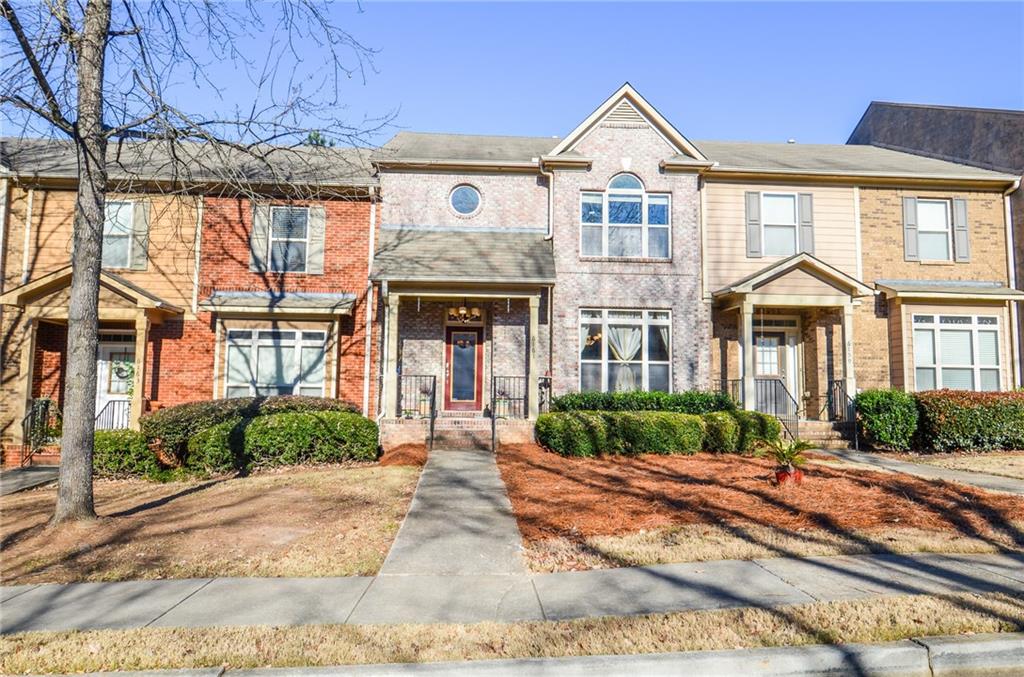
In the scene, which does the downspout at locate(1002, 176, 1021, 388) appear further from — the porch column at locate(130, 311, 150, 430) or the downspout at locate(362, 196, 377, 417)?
the porch column at locate(130, 311, 150, 430)

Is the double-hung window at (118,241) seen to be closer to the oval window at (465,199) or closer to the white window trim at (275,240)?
the white window trim at (275,240)

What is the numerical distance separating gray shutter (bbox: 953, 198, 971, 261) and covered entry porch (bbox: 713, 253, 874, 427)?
3.20 meters

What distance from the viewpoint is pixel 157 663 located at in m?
3.69

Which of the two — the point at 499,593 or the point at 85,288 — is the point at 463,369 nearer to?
the point at 85,288

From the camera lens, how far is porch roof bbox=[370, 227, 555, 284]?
12.9 meters

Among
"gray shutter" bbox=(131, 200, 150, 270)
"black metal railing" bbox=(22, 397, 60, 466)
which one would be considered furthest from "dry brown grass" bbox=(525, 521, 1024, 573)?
"gray shutter" bbox=(131, 200, 150, 270)

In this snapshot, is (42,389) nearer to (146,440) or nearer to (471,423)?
(146,440)

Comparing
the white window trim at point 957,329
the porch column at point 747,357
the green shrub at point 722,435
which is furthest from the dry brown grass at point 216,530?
the white window trim at point 957,329

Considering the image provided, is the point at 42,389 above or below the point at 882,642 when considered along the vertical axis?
above

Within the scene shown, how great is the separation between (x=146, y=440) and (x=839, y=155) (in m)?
18.3

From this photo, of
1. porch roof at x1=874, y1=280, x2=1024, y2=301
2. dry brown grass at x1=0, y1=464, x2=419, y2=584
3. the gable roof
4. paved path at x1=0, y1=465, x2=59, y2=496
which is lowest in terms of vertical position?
paved path at x1=0, y1=465, x2=59, y2=496

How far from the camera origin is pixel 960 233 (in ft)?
49.9

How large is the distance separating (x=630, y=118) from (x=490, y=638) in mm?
13395

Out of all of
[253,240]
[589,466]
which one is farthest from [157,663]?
[253,240]
